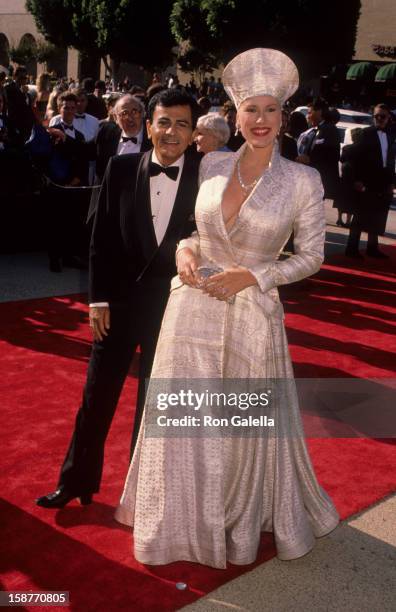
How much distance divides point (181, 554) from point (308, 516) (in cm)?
62

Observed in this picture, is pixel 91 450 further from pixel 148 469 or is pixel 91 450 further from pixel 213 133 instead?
pixel 213 133

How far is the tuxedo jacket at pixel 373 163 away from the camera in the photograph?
928cm

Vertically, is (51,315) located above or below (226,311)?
below

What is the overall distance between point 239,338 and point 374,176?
707 cm

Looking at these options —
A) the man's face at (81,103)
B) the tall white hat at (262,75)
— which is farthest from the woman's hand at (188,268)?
the man's face at (81,103)

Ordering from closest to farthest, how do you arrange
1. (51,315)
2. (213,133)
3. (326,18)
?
(213,133), (51,315), (326,18)

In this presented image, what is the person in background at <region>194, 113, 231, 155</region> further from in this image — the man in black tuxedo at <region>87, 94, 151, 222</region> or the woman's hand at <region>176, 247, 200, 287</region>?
the woman's hand at <region>176, 247, 200, 287</region>

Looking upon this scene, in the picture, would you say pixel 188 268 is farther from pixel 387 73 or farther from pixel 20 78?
pixel 387 73

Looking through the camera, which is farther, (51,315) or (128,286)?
(51,315)

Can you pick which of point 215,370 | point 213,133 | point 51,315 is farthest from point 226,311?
point 51,315

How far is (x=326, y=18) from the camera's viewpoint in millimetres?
34781

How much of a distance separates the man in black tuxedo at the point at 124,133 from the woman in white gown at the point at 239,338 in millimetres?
3712

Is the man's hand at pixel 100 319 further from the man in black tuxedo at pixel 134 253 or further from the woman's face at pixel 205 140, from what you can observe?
the woman's face at pixel 205 140

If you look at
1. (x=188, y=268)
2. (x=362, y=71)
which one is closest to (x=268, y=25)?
(x=362, y=71)
